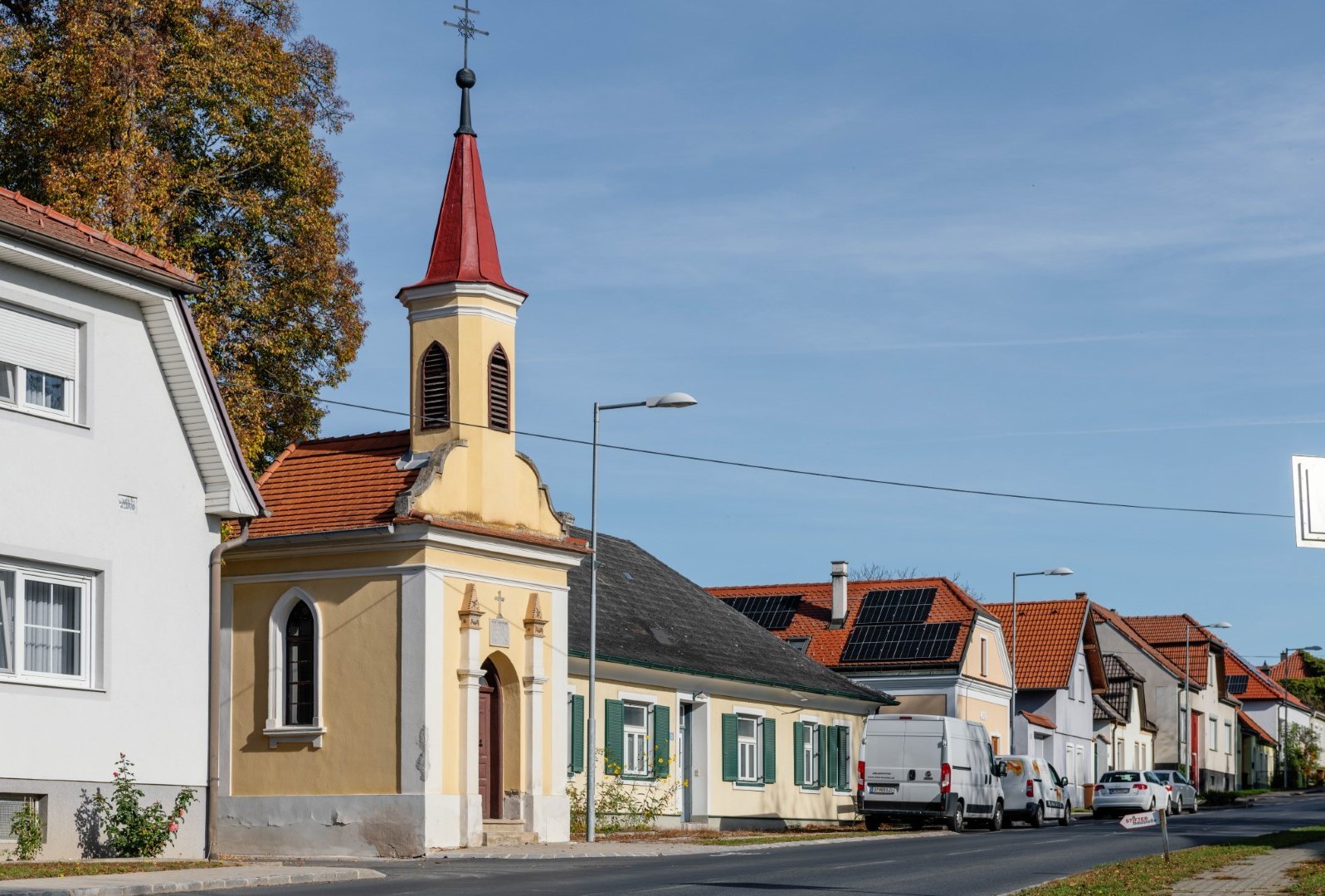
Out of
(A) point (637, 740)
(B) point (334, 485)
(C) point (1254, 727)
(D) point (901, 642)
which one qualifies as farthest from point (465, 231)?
(C) point (1254, 727)

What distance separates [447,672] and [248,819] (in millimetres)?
4006

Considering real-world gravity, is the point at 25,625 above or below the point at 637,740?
above

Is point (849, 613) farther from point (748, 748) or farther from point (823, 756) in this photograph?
point (748, 748)

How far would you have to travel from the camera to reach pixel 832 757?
148 ft

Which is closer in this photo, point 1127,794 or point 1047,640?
point 1127,794

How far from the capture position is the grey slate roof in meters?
36.4

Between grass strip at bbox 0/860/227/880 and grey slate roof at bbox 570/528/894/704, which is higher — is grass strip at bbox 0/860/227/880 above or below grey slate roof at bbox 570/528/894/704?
below

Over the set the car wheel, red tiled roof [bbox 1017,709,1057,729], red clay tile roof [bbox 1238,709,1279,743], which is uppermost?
red tiled roof [bbox 1017,709,1057,729]

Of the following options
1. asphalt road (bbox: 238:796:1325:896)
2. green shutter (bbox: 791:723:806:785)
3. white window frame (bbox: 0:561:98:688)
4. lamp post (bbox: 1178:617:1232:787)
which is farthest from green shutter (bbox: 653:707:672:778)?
lamp post (bbox: 1178:617:1232:787)

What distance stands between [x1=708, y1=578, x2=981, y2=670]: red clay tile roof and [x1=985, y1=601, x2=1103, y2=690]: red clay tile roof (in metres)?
8.30

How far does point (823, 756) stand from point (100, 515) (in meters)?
26.1

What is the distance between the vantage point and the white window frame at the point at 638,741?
119 ft

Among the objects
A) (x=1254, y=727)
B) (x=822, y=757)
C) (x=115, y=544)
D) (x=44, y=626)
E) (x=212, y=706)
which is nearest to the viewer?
(x=44, y=626)

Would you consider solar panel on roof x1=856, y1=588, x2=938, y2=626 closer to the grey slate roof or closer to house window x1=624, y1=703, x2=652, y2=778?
the grey slate roof
